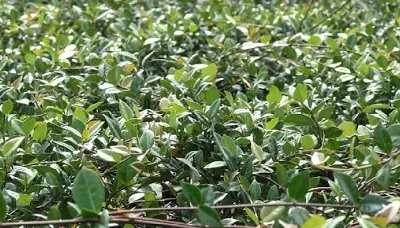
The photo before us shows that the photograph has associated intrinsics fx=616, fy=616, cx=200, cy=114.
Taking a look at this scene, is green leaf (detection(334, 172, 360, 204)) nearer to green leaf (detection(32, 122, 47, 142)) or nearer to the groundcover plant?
the groundcover plant

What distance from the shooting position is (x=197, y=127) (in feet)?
4.44

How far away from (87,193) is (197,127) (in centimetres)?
49

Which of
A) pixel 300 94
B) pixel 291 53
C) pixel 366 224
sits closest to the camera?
pixel 366 224

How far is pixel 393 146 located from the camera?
3.61ft

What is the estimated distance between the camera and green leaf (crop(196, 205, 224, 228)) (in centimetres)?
89

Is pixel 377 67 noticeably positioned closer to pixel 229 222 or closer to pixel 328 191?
pixel 328 191

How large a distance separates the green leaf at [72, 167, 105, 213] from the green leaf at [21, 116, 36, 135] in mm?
438

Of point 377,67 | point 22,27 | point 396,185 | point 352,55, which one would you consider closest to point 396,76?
point 377,67

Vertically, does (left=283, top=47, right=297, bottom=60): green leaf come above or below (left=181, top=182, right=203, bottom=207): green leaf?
below

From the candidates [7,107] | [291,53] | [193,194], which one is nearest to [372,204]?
[193,194]

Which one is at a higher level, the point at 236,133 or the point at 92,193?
the point at 92,193

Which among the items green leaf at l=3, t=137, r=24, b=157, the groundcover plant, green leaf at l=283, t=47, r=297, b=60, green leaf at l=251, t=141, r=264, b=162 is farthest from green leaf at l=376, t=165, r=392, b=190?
green leaf at l=283, t=47, r=297, b=60

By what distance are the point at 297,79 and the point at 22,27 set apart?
3.65 ft

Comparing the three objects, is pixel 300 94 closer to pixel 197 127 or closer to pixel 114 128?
pixel 197 127
